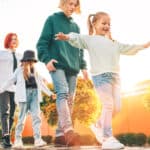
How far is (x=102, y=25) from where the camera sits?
17.8 feet

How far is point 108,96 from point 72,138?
0.92 meters

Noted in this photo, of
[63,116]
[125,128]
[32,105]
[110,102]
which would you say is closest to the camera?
[110,102]

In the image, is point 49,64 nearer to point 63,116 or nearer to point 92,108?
point 63,116

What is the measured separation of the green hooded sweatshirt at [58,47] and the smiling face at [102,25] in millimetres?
913

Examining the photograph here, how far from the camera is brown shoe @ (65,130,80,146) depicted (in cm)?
576

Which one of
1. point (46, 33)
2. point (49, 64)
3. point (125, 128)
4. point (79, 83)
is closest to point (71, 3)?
point (46, 33)

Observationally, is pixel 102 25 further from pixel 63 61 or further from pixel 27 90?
pixel 27 90

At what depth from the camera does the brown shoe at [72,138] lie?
576cm

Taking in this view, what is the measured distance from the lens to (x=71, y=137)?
228 inches

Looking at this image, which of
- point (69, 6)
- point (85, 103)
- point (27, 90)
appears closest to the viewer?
point (69, 6)

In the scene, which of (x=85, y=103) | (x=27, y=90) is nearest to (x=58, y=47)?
(x=27, y=90)

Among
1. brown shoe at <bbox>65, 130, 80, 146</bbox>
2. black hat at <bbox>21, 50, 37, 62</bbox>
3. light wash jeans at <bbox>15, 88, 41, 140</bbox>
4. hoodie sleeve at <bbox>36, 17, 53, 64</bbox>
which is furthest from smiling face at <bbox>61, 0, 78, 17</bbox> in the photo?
brown shoe at <bbox>65, 130, 80, 146</bbox>

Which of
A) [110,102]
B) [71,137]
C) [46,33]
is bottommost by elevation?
[71,137]

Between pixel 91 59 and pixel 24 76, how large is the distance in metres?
2.21
